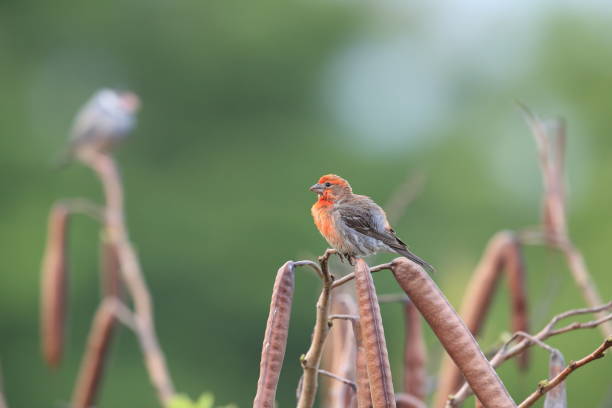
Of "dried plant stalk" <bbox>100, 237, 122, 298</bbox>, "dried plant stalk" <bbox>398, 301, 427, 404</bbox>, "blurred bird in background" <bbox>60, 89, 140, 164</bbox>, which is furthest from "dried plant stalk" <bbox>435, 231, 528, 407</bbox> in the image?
"blurred bird in background" <bbox>60, 89, 140, 164</bbox>

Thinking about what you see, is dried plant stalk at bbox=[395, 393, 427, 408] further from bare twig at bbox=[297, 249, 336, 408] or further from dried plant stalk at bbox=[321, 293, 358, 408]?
bare twig at bbox=[297, 249, 336, 408]

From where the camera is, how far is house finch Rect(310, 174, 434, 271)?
9.21 feet

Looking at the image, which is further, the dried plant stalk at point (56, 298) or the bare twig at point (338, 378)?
the dried plant stalk at point (56, 298)

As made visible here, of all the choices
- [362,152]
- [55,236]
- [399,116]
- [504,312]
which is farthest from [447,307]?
[399,116]

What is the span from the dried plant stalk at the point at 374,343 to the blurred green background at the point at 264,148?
13.4 meters

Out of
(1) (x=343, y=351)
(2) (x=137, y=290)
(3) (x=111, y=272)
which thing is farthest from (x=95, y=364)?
(1) (x=343, y=351)

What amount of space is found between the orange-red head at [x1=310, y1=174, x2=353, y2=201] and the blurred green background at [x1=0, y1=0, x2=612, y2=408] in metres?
12.6

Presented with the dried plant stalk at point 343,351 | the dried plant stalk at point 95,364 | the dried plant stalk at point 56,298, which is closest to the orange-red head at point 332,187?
the dried plant stalk at point 343,351

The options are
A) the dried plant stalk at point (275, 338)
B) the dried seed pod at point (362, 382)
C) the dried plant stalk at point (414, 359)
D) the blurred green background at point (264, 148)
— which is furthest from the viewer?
the blurred green background at point (264, 148)

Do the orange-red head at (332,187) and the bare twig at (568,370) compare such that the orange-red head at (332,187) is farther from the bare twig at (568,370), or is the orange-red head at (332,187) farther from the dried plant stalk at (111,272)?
the dried plant stalk at (111,272)

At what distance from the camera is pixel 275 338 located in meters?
2.15

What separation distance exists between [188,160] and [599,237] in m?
9.09

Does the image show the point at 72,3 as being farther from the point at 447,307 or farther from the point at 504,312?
the point at 447,307

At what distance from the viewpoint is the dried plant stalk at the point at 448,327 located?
2.05 meters
